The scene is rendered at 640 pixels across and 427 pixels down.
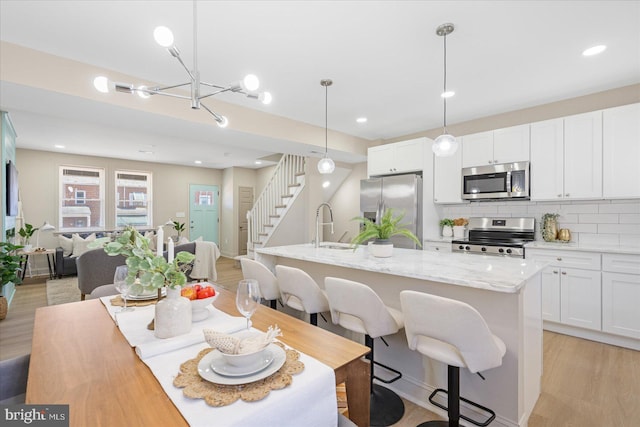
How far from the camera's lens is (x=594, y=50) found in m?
2.53

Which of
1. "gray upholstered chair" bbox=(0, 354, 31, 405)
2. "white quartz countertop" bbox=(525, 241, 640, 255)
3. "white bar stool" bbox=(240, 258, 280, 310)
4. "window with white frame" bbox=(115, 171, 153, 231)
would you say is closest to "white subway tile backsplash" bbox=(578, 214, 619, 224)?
"white quartz countertop" bbox=(525, 241, 640, 255)

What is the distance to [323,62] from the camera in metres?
2.76

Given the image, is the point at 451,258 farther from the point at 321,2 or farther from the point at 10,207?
the point at 10,207

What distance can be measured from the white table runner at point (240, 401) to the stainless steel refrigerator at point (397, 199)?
3.31 meters

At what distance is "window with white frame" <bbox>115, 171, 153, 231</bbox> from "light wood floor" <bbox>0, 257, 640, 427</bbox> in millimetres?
4134

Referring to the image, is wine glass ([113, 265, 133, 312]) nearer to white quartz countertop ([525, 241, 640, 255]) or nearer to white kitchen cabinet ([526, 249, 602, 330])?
white kitchen cabinet ([526, 249, 602, 330])

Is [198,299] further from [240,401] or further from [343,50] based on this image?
[343,50]

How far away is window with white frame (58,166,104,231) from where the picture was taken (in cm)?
659

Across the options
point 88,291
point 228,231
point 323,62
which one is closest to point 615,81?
point 323,62

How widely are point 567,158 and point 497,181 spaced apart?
0.72 m

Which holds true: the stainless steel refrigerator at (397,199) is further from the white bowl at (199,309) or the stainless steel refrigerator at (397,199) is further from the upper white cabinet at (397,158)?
the white bowl at (199,309)

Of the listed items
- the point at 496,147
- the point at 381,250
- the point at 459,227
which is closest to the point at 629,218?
the point at 496,147

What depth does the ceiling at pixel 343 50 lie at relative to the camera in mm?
2059

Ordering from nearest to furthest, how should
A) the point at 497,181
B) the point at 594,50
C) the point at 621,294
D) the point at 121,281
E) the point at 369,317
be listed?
the point at 121,281 < the point at 369,317 < the point at 594,50 < the point at 621,294 < the point at 497,181
